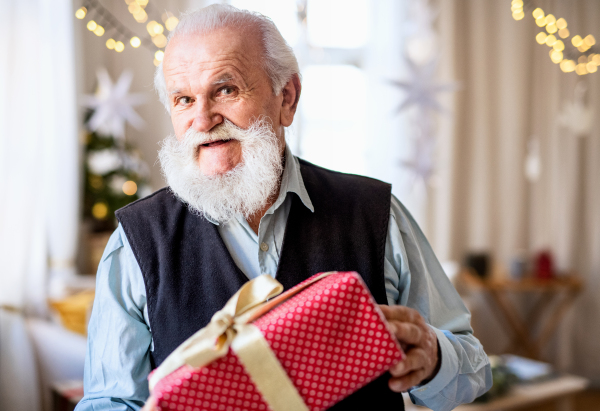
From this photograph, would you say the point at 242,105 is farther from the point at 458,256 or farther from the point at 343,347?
the point at 458,256

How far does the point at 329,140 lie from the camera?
4145 mm

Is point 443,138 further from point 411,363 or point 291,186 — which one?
point 411,363

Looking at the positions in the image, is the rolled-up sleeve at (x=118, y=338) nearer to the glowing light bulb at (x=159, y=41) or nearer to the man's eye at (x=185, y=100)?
the man's eye at (x=185, y=100)

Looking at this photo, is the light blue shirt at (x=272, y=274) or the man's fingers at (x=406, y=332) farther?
the light blue shirt at (x=272, y=274)

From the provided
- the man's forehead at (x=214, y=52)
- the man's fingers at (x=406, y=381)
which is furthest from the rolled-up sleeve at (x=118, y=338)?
the man's fingers at (x=406, y=381)

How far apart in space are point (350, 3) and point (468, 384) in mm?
3494

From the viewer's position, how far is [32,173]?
10.0ft

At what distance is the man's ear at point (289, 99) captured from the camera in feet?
4.25

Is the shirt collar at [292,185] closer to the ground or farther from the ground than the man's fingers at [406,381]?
farther from the ground

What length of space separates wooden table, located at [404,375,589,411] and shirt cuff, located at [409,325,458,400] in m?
1.50

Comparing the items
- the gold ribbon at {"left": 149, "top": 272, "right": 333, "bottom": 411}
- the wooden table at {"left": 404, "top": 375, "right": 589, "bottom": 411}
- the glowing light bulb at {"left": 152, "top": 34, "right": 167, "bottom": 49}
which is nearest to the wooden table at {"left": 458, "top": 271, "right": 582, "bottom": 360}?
the wooden table at {"left": 404, "top": 375, "right": 589, "bottom": 411}

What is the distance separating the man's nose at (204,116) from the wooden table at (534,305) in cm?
310

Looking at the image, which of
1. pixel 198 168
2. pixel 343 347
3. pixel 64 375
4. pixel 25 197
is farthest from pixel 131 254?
pixel 25 197

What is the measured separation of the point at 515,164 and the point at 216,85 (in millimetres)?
3591
